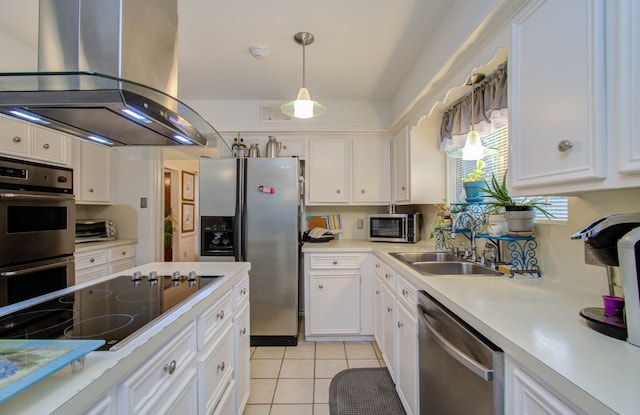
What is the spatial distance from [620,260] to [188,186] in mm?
5562

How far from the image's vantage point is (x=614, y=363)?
631 millimetres

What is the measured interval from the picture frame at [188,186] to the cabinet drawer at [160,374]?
4480 mm

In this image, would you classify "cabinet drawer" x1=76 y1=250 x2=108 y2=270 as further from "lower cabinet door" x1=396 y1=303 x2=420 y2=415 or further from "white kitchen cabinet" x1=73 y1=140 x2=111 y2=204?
"lower cabinet door" x1=396 y1=303 x2=420 y2=415

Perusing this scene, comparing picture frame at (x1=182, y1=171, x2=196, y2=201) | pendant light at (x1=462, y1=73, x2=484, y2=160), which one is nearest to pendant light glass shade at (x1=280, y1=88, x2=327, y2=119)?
pendant light at (x1=462, y1=73, x2=484, y2=160)

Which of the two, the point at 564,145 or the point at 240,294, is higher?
the point at 564,145

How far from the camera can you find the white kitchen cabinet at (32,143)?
197 cm

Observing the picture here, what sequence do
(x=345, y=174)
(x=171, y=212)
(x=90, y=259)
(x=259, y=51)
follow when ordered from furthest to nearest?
(x=171, y=212) < (x=345, y=174) < (x=90, y=259) < (x=259, y=51)

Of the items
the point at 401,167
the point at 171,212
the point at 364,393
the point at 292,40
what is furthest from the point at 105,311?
the point at 171,212

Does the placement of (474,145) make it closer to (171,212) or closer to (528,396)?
(528,396)

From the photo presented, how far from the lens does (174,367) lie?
0.89 m

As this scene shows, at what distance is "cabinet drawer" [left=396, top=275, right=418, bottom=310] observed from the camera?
1.50 metres

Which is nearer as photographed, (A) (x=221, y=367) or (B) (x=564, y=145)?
(B) (x=564, y=145)

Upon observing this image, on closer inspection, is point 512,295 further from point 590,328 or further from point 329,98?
point 329,98

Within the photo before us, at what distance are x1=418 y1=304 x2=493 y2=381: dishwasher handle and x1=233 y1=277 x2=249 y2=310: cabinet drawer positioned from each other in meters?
1.00
